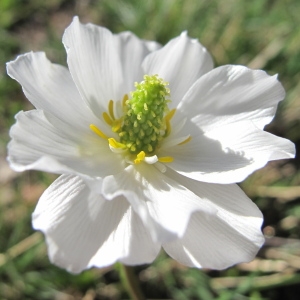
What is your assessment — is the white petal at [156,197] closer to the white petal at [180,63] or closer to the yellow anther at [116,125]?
the yellow anther at [116,125]

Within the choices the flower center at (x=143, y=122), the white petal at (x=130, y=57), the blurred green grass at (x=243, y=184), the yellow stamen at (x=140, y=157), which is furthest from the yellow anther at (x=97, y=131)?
the blurred green grass at (x=243, y=184)

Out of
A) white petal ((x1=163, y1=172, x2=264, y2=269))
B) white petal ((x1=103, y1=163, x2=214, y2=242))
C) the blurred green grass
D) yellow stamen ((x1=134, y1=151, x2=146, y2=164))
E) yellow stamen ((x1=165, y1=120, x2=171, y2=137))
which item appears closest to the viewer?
white petal ((x1=103, y1=163, x2=214, y2=242))

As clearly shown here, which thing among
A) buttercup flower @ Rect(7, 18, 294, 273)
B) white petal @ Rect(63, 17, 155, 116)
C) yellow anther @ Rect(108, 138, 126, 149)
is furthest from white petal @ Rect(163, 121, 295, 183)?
white petal @ Rect(63, 17, 155, 116)

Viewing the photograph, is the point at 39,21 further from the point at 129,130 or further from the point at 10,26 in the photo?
the point at 129,130

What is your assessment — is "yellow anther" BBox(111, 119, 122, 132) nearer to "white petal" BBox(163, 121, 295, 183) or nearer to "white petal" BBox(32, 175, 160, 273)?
"white petal" BBox(163, 121, 295, 183)

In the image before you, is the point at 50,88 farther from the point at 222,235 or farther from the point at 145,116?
the point at 222,235

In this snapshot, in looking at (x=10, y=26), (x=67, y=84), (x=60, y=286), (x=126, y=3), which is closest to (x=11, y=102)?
(x=10, y=26)
